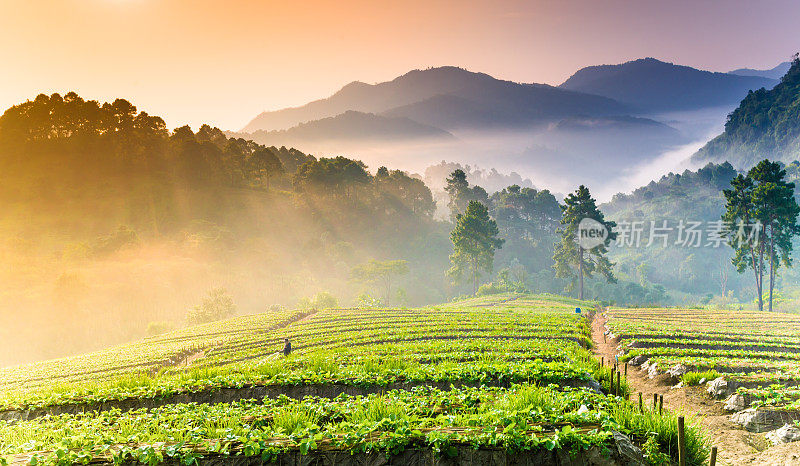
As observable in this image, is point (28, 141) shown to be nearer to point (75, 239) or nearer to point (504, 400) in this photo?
point (75, 239)

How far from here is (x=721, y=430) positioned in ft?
41.7

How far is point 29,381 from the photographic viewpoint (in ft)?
113

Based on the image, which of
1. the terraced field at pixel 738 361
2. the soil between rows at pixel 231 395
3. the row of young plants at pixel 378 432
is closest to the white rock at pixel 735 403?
the terraced field at pixel 738 361

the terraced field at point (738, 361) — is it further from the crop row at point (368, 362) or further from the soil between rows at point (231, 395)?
the soil between rows at point (231, 395)

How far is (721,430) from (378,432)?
11.1 metres

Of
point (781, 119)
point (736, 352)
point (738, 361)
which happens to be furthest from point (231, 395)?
point (781, 119)

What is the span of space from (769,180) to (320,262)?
107146 millimetres

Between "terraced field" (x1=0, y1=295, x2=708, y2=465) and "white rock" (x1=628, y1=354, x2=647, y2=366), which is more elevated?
"terraced field" (x1=0, y1=295, x2=708, y2=465)

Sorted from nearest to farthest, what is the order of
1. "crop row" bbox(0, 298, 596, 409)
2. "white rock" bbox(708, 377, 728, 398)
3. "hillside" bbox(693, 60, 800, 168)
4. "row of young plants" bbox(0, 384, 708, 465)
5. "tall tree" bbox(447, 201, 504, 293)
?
1. "row of young plants" bbox(0, 384, 708, 465)
2. "crop row" bbox(0, 298, 596, 409)
3. "white rock" bbox(708, 377, 728, 398)
4. "tall tree" bbox(447, 201, 504, 293)
5. "hillside" bbox(693, 60, 800, 168)

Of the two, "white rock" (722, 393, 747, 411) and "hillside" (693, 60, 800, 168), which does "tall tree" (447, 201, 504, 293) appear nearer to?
"white rock" (722, 393, 747, 411)

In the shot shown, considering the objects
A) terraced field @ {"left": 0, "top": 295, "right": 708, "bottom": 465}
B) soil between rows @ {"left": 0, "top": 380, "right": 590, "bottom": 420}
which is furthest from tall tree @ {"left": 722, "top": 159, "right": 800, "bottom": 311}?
soil between rows @ {"left": 0, "top": 380, "right": 590, "bottom": 420}

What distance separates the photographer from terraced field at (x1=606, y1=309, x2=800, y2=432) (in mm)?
13712

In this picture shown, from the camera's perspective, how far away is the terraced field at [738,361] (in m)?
13.7

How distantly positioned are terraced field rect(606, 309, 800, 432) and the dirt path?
524mm
